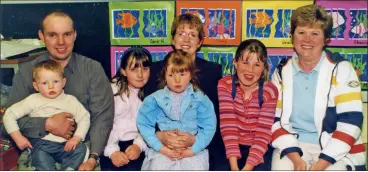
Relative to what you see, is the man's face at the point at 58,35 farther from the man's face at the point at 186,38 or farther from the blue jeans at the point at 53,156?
the man's face at the point at 186,38

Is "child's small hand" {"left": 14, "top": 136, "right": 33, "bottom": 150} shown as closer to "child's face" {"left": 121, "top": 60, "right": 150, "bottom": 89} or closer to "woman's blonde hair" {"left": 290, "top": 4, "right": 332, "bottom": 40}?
"child's face" {"left": 121, "top": 60, "right": 150, "bottom": 89}

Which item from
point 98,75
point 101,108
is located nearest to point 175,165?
point 101,108

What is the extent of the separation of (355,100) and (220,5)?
1.31 m

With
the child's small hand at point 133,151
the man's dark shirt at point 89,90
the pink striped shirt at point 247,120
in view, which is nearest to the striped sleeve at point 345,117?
the pink striped shirt at point 247,120

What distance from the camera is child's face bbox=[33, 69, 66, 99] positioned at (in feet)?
9.70

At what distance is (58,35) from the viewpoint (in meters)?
3.08

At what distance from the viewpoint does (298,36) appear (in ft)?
9.71

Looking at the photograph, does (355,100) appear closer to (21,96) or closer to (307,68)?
(307,68)

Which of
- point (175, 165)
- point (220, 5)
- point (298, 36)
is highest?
point (220, 5)

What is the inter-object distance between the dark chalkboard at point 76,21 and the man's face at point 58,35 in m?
0.43

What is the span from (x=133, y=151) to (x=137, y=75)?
21.8 inches

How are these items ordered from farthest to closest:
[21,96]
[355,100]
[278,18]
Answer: [278,18] < [21,96] < [355,100]

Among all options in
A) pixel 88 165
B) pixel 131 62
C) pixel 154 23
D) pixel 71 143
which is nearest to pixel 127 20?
pixel 154 23

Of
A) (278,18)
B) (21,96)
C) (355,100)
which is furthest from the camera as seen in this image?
(278,18)
